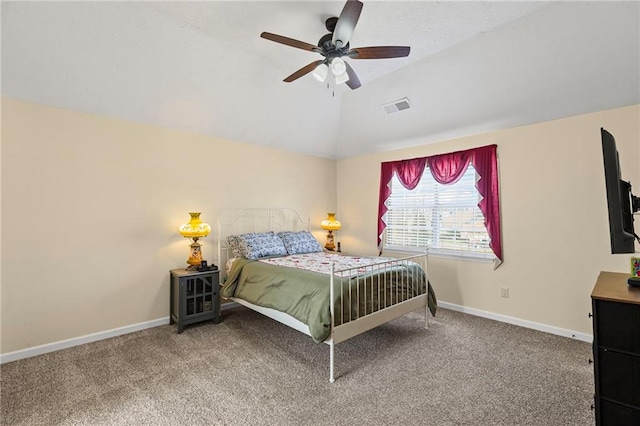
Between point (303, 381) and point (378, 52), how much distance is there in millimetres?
2663

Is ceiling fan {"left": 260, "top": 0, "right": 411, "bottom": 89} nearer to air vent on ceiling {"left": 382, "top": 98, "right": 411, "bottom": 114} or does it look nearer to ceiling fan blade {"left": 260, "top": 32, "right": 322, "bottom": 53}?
ceiling fan blade {"left": 260, "top": 32, "right": 322, "bottom": 53}

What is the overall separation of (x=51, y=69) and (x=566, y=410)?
16.0 feet

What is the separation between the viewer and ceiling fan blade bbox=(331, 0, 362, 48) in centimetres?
185

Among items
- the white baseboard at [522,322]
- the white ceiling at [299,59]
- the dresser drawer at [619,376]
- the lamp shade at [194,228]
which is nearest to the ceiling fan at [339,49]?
the white ceiling at [299,59]

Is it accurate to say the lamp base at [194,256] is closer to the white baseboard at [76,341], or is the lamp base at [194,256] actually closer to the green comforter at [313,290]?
the green comforter at [313,290]

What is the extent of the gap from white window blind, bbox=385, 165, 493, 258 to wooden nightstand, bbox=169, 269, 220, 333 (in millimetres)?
2665

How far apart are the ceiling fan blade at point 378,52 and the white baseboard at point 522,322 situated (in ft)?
10.6

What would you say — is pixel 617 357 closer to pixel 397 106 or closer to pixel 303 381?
pixel 303 381

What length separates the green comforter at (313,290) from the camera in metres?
2.46

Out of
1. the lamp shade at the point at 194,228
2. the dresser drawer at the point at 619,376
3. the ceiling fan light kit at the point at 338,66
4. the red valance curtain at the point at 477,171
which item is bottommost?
the dresser drawer at the point at 619,376

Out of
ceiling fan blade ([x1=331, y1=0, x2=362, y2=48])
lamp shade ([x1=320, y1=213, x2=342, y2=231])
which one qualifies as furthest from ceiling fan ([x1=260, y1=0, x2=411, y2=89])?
lamp shade ([x1=320, y1=213, x2=342, y2=231])

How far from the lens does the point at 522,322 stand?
344 centimetres

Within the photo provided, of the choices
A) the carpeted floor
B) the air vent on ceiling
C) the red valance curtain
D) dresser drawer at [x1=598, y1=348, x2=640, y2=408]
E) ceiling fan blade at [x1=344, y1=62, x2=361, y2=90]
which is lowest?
the carpeted floor

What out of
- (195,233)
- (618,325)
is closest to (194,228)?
(195,233)
